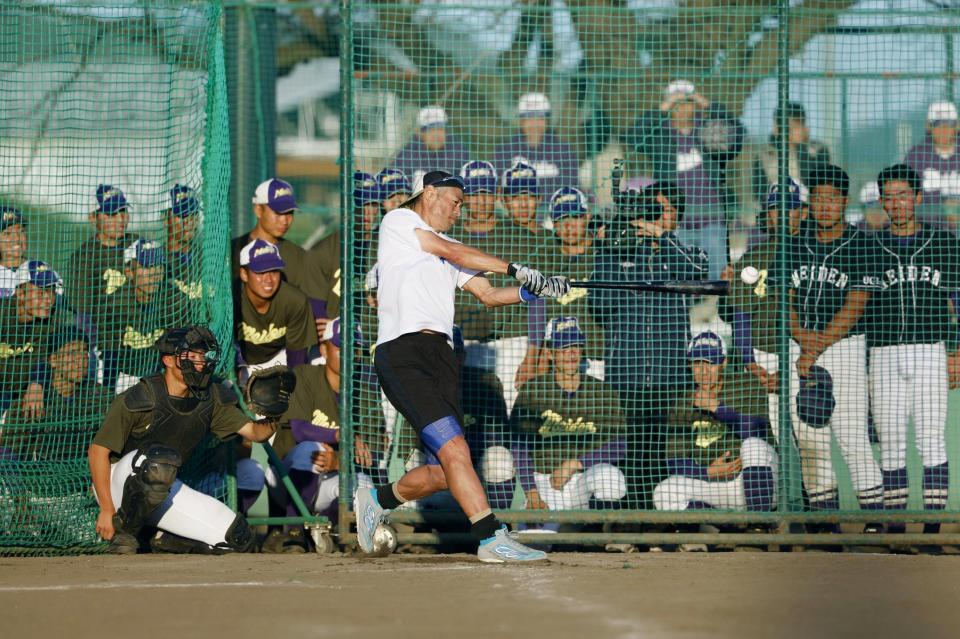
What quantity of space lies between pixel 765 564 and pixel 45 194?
514 cm

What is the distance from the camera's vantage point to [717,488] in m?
7.30

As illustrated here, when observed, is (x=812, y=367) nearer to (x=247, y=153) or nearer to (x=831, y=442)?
(x=831, y=442)

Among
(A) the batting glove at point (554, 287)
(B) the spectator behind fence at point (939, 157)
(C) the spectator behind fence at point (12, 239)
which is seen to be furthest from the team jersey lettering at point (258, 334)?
(B) the spectator behind fence at point (939, 157)

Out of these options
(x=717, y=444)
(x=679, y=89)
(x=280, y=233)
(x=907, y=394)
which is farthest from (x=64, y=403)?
(x=907, y=394)

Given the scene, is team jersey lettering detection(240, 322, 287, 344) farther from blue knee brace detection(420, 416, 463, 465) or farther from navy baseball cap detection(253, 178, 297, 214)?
blue knee brace detection(420, 416, 463, 465)

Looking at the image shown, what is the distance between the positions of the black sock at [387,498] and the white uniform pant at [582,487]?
1109 mm

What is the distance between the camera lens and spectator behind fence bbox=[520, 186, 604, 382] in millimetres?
7473

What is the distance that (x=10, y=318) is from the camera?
24.5 feet

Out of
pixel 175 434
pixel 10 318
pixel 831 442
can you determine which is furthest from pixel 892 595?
pixel 10 318

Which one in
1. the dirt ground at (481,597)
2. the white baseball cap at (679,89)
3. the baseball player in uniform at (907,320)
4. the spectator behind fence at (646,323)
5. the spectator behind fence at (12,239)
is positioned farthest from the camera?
the white baseball cap at (679,89)

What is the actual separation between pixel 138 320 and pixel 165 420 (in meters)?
0.93

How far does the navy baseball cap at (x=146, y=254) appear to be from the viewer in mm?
7480

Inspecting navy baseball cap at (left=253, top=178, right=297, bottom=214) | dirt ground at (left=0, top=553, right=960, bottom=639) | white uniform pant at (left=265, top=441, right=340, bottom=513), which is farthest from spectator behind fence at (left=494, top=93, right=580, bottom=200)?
dirt ground at (left=0, top=553, right=960, bottom=639)

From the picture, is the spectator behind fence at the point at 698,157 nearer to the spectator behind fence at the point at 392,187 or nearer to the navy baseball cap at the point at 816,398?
the navy baseball cap at the point at 816,398
